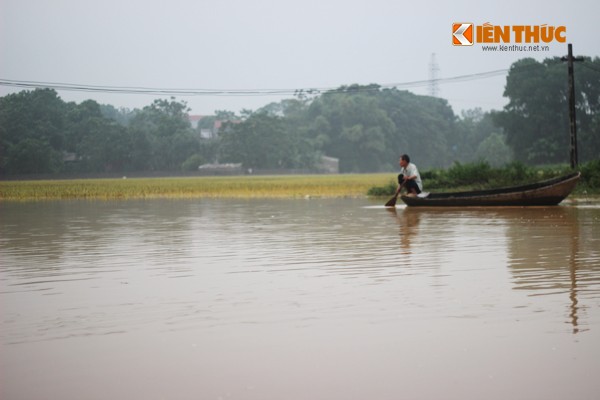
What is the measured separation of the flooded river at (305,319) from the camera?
16.4 feet

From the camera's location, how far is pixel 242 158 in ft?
314

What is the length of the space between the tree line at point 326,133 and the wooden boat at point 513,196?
1899 inches

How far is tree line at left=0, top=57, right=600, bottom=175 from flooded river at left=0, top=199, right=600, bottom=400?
6065cm

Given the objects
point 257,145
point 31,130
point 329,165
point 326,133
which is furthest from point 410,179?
point 326,133

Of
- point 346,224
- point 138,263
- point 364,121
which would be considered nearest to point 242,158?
point 364,121

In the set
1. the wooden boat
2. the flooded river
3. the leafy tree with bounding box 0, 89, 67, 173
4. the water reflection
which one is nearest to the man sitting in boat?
the wooden boat

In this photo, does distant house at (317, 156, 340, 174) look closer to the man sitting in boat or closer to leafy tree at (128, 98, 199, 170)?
leafy tree at (128, 98, 199, 170)

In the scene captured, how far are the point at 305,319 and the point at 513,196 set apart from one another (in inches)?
670

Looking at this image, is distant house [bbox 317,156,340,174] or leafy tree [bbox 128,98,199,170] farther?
distant house [bbox 317,156,340,174]

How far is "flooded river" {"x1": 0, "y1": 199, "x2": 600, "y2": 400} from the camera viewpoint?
16.4ft

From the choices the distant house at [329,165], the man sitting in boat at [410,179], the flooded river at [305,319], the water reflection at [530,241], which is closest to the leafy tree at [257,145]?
the distant house at [329,165]

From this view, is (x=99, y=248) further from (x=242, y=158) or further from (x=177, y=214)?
(x=242, y=158)

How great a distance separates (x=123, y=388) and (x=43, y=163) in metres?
77.4

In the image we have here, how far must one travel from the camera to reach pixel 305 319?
6848mm
